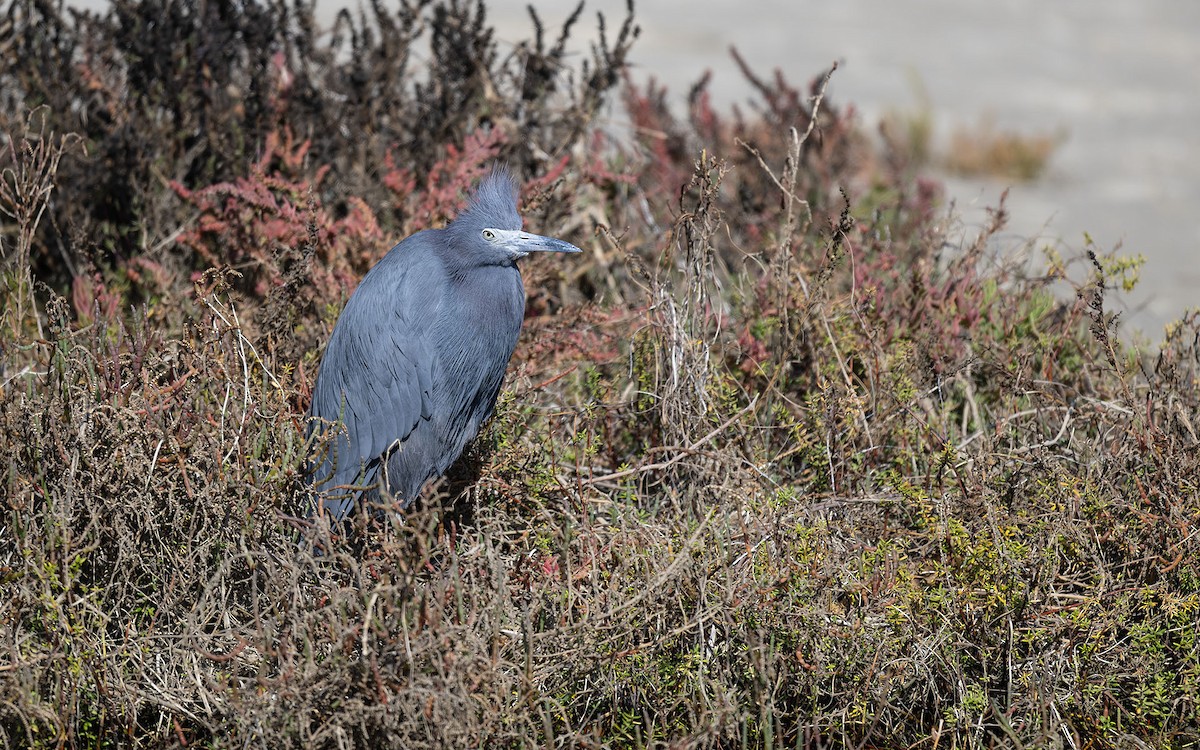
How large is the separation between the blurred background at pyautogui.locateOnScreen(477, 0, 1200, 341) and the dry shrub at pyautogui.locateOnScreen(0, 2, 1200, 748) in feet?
9.66

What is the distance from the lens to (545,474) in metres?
3.41

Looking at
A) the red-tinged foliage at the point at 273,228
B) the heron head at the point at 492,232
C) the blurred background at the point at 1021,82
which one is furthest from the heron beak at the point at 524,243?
the blurred background at the point at 1021,82

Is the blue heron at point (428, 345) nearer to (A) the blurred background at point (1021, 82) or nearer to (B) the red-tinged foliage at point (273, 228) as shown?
(B) the red-tinged foliage at point (273, 228)

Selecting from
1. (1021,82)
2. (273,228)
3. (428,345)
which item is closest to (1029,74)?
(1021,82)

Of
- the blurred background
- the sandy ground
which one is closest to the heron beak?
the blurred background

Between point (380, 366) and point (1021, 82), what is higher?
point (1021, 82)

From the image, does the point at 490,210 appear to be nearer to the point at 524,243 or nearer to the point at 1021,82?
the point at 524,243

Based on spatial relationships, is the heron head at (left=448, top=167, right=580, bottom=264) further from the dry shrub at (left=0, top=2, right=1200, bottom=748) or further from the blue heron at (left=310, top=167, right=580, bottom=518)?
the dry shrub at (left=0, top=2, right=1200, bottom=748)

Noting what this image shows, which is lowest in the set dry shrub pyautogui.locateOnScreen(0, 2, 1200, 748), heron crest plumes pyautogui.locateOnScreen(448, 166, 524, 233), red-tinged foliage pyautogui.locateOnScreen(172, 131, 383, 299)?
dry shrub pyautogui.locateOnScreen(0, 2, 1200, 748)

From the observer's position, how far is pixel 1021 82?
36.2 feet

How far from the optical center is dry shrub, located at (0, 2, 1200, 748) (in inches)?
104

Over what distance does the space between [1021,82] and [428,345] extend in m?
9.37

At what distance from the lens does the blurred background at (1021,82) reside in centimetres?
810

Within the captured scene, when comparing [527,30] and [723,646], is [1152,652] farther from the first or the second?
[527,30]
